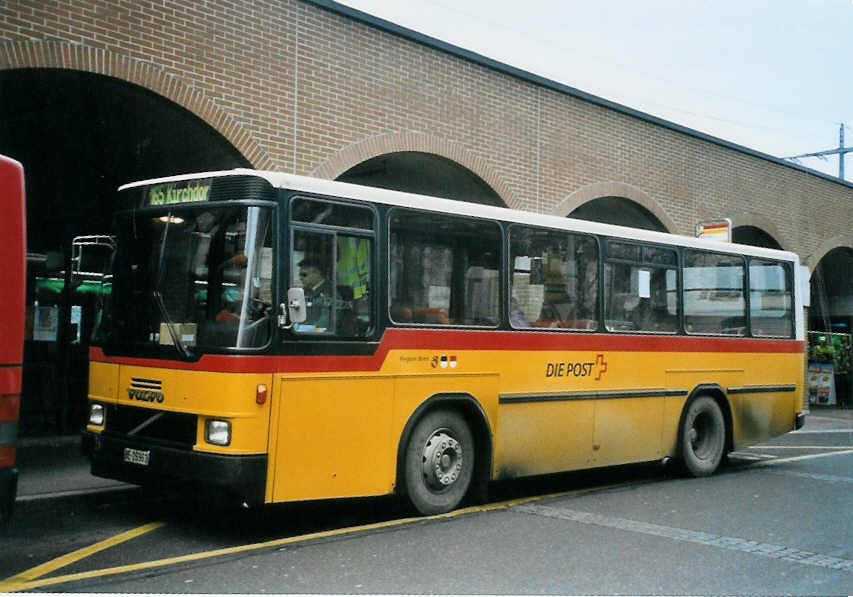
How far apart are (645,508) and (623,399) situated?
1612 millimetres

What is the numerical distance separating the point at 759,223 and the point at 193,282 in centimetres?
1702

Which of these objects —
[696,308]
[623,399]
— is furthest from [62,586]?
[696,308]

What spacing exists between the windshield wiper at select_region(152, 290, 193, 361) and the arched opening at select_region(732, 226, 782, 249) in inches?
651

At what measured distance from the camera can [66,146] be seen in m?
13.3

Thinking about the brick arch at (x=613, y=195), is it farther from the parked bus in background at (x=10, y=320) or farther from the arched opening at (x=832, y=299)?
the arched opening at (x=832, y=299)

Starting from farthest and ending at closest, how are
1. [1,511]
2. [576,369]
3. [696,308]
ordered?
[696,308]
[576,369]
[1,511]

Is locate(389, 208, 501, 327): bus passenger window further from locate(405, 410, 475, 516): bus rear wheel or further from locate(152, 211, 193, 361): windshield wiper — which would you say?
locate(152, 211, 193, 361): windshield wiper

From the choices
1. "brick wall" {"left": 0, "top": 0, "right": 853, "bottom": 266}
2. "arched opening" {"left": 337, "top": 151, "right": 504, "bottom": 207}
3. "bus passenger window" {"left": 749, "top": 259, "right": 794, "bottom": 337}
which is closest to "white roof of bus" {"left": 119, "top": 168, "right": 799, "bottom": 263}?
"bus passenger window" {"left": 749, "top": 259, "right": 794, "bottom": 337}

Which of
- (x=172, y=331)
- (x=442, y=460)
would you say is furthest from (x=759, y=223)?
(x=172, y=331)

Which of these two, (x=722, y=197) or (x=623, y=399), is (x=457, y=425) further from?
(x=722, y=197)

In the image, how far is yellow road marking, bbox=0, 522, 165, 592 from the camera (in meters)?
5.93

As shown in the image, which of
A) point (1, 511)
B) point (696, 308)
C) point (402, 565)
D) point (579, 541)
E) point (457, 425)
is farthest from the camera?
point (696, 308)

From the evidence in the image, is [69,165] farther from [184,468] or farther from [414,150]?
[184,468]

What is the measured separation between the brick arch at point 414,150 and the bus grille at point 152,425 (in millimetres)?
5454
